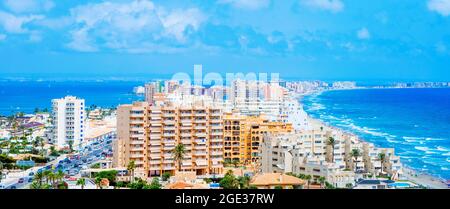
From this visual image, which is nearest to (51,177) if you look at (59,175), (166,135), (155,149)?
(59,175)

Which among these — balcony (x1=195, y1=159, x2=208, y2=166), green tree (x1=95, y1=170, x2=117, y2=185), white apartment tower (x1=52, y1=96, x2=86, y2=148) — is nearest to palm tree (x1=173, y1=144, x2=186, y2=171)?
balcony (x1=195, y1=159, x2=208, y2=166)

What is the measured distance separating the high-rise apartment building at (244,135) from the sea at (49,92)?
0.84 metres

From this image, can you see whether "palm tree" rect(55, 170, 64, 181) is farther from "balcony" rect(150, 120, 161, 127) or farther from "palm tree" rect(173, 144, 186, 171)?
"balcony" rect(150, 120, 161, 127)

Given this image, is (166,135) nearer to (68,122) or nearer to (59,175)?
(68,122)

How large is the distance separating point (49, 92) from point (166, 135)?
149 centimetres

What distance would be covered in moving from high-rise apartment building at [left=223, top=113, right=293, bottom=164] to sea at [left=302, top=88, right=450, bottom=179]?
353mm

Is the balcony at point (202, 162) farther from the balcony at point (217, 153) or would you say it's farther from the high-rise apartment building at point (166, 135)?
the balcony at point (217, 153)

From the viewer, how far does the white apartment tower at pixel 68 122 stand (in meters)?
3.53

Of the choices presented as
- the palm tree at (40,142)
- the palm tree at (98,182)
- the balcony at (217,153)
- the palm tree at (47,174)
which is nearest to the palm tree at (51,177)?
the palm tree at (47,174)

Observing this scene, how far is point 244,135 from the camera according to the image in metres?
3.93

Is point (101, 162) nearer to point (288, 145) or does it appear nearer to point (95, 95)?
point (95, 95)

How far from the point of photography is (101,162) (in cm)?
346
